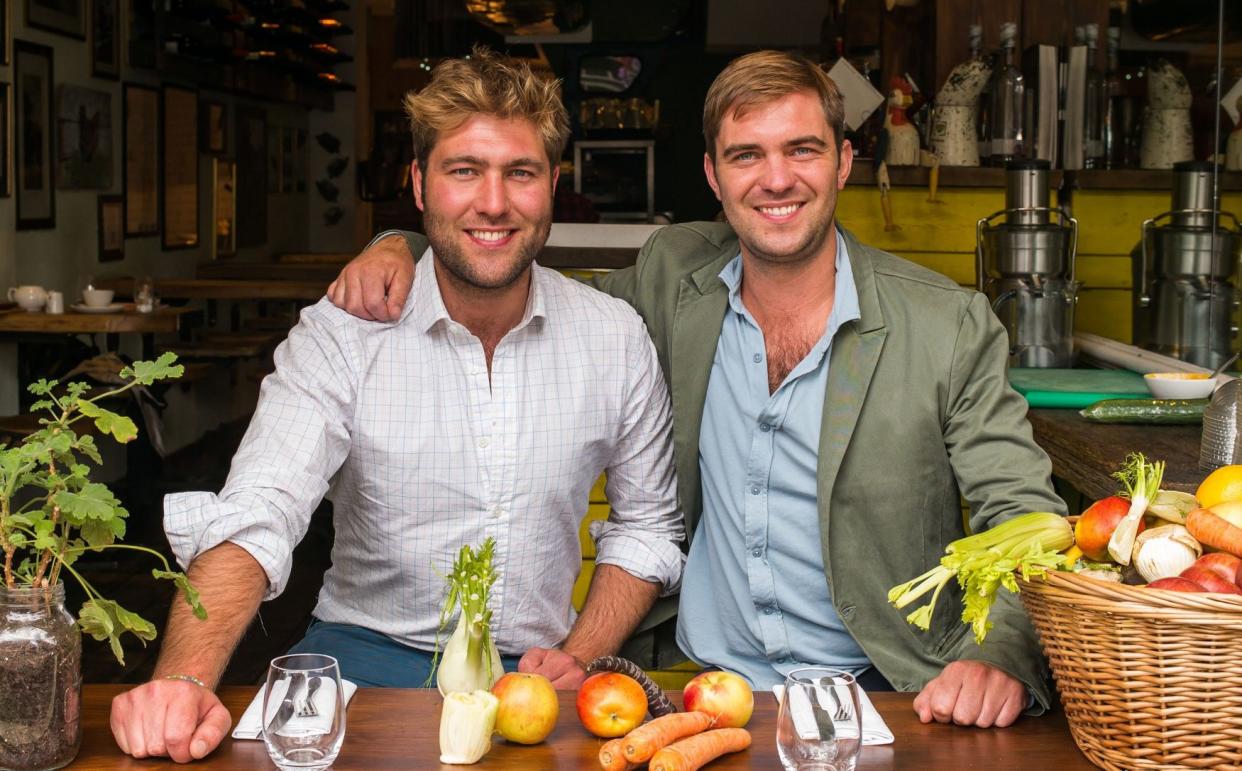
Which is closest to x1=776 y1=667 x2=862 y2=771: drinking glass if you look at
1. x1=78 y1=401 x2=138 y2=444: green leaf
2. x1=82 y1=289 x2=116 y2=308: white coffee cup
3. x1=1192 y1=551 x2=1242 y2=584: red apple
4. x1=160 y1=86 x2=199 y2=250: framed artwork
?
x1=1192 y1=551 x2=1242 y2=584: red apple

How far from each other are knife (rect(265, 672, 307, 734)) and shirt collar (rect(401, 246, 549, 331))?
1041 millimetres

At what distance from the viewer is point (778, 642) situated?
2465 millimetres

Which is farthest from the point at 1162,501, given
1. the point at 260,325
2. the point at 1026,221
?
the point at 260,325

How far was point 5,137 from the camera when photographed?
6355 millimetres

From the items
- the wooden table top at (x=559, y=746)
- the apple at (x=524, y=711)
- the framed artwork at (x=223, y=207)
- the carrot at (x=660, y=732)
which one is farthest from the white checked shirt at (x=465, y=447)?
the framed artwork at (x=223, y=207)

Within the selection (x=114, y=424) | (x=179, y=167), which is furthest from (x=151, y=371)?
(x=179, y=167)

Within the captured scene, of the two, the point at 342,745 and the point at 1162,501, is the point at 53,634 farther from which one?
the point at 1162,501

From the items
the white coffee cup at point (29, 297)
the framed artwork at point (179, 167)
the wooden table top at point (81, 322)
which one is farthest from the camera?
the framed artwork at point (179, 167)

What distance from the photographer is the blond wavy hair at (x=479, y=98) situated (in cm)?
245

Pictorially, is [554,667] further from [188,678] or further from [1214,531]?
[1214,531]

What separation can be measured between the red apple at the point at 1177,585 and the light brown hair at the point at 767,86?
1.34 meters

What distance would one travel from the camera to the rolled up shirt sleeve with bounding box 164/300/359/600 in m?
2.04

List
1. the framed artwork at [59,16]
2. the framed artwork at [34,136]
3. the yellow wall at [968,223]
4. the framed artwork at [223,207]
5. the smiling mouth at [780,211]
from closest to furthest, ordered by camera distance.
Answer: the smiling mouth at [780,211], the yellow wall at [968,223], the framed artwork at [34,136], the framed artwork at [59,16], the framed artwork at [223,207]

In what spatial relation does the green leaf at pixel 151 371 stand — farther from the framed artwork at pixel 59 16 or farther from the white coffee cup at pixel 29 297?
the framed artwork at pixel 59 16
